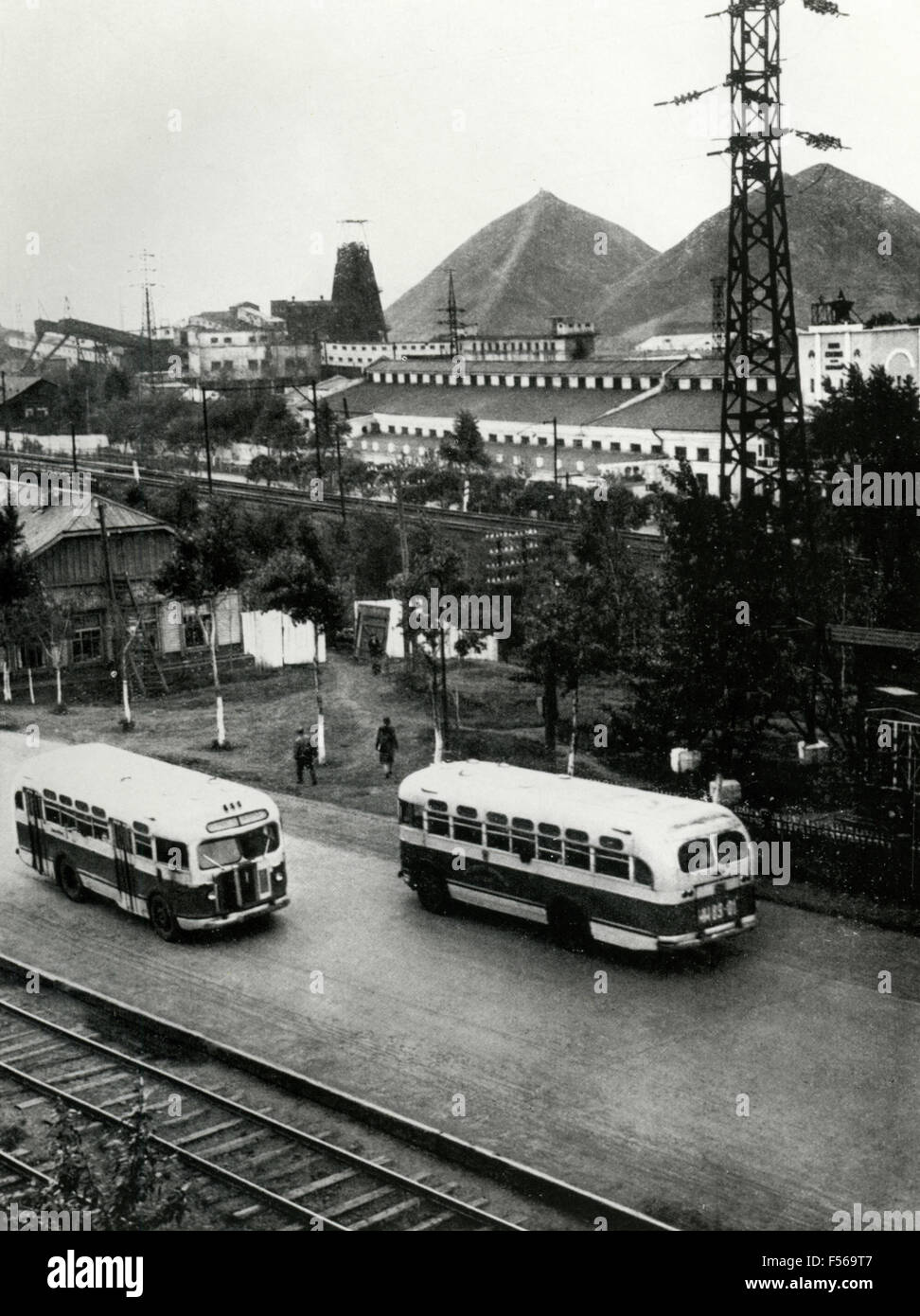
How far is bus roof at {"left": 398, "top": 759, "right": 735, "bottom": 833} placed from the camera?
2200 cm

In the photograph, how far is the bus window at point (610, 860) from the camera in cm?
2162

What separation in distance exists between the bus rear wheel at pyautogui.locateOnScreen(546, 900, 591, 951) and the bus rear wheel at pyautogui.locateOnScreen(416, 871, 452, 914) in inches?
95.5

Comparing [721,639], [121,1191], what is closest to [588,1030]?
[121,1191]

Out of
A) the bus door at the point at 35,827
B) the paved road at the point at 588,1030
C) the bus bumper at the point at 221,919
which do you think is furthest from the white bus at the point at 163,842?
the paved road at the point at 588,1030

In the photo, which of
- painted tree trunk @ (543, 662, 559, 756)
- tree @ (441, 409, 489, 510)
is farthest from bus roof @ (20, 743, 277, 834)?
tree @ (441, 409, 489, 510)

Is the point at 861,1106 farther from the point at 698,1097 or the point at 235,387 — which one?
the point at 235,387

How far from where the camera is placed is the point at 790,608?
1111 inches

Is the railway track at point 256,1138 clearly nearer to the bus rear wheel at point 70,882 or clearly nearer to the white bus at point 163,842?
the white bus at point 163,842

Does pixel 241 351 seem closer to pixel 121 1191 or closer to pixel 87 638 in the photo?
pixel 87 638

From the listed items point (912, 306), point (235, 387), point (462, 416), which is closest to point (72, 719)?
point (462, 416)

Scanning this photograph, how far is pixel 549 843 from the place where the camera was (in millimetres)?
22812

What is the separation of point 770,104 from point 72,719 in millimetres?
23890

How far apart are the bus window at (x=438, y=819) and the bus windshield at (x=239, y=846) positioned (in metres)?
2.61

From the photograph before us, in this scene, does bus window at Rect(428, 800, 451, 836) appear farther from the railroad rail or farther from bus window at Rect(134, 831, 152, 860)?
the railroad rail
